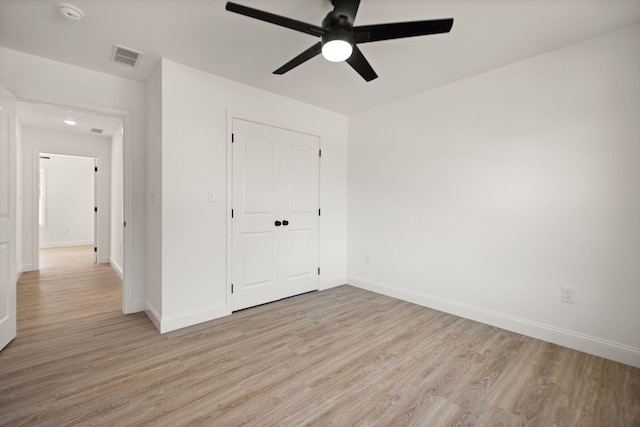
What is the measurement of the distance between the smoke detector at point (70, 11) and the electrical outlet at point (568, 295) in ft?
14.0

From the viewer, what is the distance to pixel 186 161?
110 inches

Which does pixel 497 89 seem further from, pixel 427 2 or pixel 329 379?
pixel 329 379

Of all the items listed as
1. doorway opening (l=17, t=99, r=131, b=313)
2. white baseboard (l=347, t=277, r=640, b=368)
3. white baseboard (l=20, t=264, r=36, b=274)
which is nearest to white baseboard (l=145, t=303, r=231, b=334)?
doorway opening (l=17, t=99, r=131, b=313)

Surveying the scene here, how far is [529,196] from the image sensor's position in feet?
8.62

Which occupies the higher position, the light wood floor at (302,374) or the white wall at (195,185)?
the white wall at (195,185)

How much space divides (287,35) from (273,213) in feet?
6.17

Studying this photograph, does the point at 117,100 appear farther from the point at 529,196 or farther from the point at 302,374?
the point at 529,196

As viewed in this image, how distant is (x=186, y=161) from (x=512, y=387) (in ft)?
10.4

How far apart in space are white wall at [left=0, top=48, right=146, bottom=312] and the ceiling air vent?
42 centimetres

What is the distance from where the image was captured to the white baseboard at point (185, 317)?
2672 mm

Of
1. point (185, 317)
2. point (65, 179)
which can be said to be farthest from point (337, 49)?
point (65, 179)

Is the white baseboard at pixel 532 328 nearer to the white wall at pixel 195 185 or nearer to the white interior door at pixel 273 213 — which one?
the white interior door at pixel 273 213

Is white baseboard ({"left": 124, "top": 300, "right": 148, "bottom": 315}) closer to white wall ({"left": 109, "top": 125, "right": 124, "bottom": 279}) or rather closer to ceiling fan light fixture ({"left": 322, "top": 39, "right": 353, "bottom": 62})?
white wall ({"left": 109, "top": 125, "right": 124, "bottom": 279})

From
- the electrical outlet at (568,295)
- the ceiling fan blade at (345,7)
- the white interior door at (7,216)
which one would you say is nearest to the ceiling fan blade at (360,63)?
the ceiling fan blade at (345,7)
